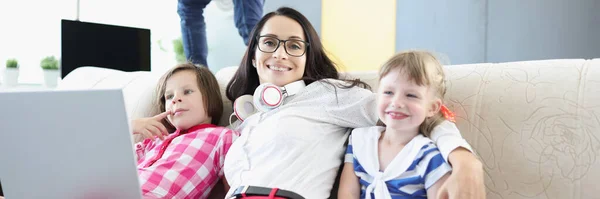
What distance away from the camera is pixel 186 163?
1413mm

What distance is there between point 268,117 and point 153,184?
1.18ft

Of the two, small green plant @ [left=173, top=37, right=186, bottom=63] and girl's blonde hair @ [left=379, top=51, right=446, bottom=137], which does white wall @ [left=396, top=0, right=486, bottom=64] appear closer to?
small green plant @ [left=173, top=37, right=186, bottom=63]

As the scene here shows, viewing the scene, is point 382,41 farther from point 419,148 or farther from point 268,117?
point 419,148

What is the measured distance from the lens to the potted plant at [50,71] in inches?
129

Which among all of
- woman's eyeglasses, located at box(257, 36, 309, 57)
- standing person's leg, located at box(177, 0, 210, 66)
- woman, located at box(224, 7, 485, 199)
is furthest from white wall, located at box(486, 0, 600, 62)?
woman's eyeglasses, located at box(257, 36, 309, 57)

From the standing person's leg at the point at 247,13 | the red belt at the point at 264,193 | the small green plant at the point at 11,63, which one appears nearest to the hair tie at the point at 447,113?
the red belt at the point at 264,193

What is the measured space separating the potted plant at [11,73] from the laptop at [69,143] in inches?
98.1

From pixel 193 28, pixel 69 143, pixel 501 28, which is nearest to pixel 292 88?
pixel 69 143

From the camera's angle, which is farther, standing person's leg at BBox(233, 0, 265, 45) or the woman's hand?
standing person's leg at BBox(233, 0, 265, 45)

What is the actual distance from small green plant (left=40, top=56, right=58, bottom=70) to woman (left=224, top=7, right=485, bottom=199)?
2.08 m

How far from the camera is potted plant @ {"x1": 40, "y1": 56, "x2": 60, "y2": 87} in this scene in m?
3.29

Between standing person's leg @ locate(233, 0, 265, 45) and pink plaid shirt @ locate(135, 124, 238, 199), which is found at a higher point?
standing person's leg @ locate(233, 0, 265, 45)

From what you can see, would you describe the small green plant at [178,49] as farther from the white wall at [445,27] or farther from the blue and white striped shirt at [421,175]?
the blue and white striped shirt at [421,175]

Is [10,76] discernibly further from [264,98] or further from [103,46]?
[264,98]
